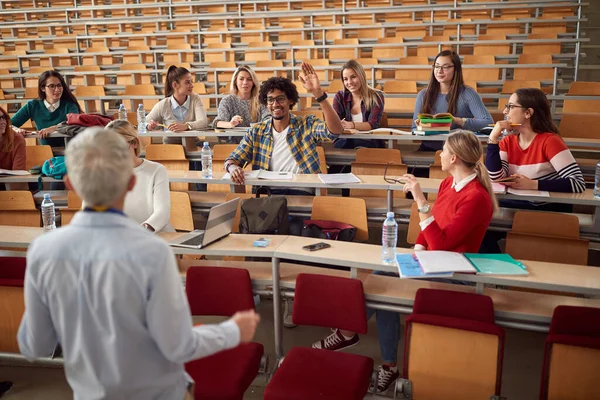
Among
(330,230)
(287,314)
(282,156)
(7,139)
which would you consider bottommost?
(287,314)

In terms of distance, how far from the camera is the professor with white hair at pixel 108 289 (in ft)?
3.77

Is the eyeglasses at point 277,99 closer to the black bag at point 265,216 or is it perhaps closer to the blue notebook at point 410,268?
the black bag at point 265,216

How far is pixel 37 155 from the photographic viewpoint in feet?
14.5

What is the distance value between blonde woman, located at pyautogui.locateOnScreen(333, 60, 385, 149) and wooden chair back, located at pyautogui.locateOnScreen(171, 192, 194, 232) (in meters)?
1.44

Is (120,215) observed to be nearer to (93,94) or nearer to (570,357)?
(570,357)

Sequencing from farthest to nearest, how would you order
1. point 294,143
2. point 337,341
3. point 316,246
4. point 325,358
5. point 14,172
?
1. point 14,172
2. point 294,143
3. point 337,341
4. point 316,246
5. point 325,358

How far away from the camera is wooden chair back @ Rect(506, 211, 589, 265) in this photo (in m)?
2.55

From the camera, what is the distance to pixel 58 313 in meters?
1.22

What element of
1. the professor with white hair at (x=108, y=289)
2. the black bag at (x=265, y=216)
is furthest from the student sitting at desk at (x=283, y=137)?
the professor with white hair at (x=108, y=289)

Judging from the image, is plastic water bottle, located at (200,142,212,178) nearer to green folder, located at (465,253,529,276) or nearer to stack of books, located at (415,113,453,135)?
stack of books, located at (415,113,453,135)

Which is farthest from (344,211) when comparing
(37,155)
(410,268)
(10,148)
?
(37,155)

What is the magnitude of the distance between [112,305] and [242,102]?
3722mm

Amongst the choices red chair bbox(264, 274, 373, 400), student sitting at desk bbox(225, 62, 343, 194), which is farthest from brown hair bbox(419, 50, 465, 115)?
red chair bbox(264, 274, 373, 400)

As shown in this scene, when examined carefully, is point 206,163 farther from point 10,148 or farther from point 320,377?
point 320,377
